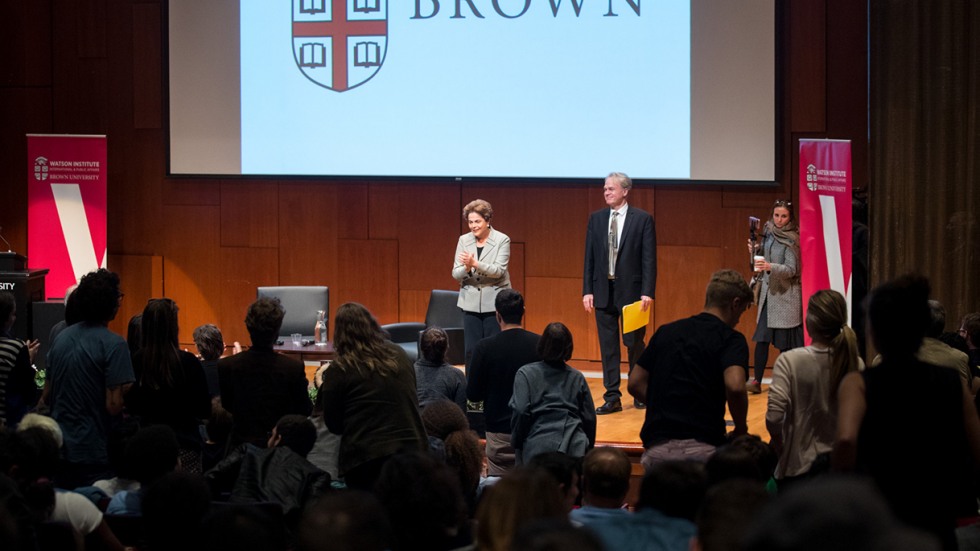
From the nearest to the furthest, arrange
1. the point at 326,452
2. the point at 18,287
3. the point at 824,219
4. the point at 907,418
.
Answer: the point at 907,418
the point at 326,452
the point at 824,219
the point at 18,287

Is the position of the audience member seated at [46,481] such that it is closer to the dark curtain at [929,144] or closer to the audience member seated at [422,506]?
the audience member seated at [422,506]

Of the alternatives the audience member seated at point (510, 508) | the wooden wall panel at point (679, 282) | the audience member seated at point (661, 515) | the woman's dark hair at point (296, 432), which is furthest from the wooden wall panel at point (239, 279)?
the audience member seated at point (510, 508)

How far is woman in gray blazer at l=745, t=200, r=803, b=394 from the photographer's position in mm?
7457

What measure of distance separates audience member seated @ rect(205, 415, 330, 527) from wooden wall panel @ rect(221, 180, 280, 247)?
5.67 m

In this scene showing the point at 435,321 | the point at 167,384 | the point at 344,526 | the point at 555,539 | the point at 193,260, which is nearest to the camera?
the point at 555,539

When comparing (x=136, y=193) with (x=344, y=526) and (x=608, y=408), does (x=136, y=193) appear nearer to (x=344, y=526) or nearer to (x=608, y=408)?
(x=608, y=408)

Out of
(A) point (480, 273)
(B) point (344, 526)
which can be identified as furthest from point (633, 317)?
(B) point (344, 526)

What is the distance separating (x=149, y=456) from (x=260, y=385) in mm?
809

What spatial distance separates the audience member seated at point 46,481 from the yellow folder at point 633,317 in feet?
13.4

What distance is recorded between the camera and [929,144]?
22.8 feet

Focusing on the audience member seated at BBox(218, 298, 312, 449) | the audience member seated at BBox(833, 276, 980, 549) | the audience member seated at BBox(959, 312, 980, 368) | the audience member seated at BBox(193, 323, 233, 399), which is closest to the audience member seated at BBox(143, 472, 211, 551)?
the audience member seated at BBox(218, 298, 312, 449)

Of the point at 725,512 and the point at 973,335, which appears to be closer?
the point at 725,512

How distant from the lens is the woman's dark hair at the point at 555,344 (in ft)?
15.1

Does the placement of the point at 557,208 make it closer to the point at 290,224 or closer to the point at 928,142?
the point at 290,224
